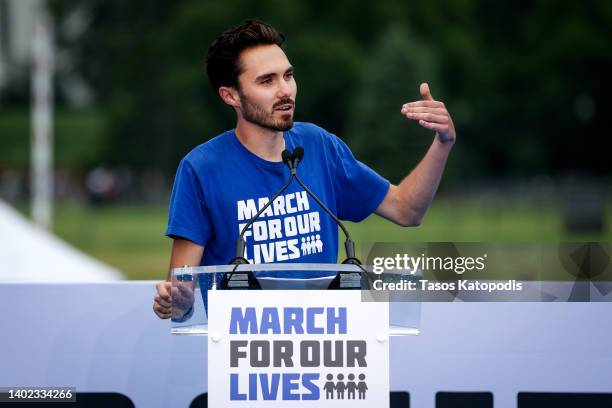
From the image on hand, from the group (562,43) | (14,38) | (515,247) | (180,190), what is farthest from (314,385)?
(14,38)

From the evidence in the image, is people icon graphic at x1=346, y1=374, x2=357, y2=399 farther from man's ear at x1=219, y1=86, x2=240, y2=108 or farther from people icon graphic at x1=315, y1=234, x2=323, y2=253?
man's ear at x1=219, y1=86, x2=240, y2=108

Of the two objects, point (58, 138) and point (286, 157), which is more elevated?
point (58, 138)

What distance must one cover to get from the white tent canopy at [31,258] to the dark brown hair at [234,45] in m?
7.67

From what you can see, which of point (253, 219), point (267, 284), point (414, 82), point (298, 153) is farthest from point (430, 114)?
point (414, 82)

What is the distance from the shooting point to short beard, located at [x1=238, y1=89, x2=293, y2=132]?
4.34m

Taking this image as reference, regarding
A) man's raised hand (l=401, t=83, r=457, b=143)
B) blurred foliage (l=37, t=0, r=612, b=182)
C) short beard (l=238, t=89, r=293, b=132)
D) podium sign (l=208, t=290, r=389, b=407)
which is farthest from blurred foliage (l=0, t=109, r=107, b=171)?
podium sign (l=208, t=290, r=389, b=407)

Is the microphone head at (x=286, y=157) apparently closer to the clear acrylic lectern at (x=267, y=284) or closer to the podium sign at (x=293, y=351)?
the clear acrylic lectern at (x=267, y=284)

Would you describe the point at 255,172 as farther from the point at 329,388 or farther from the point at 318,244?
A: the point at 329,388

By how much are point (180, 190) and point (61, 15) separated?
258ft

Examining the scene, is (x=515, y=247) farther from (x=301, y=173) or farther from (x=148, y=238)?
(x=148, y=238)

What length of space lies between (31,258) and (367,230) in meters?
22.1

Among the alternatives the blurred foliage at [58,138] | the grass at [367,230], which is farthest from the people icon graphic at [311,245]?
the blurred foliage at [58,138]

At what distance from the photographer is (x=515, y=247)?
17.6 feet

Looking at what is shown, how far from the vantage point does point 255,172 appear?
4523mm
